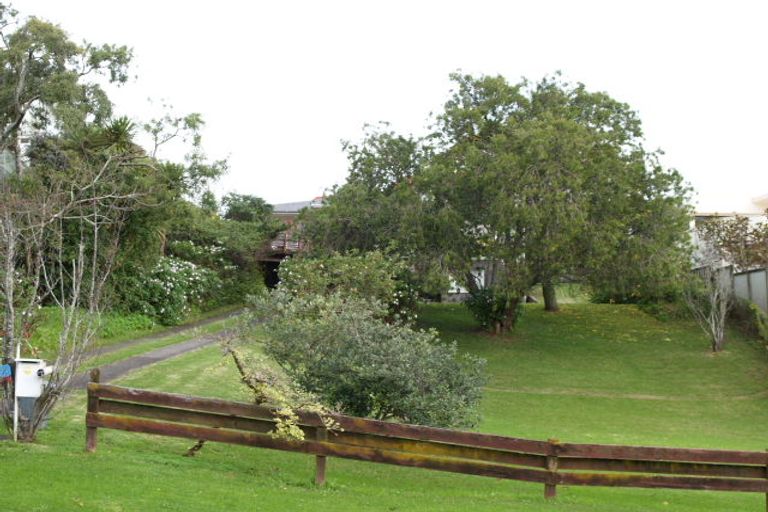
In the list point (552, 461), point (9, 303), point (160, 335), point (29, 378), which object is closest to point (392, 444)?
point (552, 461)

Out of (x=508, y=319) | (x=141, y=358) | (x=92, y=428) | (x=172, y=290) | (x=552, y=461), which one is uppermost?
(x=172, y=290)

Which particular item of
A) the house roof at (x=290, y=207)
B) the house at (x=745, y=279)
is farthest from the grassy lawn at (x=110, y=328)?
the house roof at (x=290, y=207)

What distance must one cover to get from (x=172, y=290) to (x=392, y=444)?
2291cm

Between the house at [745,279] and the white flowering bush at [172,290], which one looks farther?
the house at [745,279]

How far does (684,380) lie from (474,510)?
66.3 ft

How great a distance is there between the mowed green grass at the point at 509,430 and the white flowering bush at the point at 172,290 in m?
6.73

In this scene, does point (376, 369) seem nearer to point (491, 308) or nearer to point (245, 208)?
point (491, 308)

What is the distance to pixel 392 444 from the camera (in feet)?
31.7

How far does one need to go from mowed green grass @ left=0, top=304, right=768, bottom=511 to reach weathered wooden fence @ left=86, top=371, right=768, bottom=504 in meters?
0.40

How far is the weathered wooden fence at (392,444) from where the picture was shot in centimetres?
959

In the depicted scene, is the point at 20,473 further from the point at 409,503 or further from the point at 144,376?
the point at 144,376

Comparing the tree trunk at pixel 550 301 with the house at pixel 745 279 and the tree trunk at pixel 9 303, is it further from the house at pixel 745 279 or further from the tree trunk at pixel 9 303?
the tree trunk at pixel 9 303

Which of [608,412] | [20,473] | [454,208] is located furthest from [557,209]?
[20,473]

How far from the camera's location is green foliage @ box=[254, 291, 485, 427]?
11.8 m
